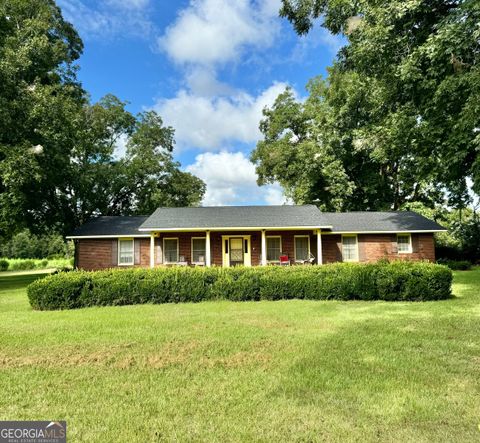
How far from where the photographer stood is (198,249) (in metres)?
22.8

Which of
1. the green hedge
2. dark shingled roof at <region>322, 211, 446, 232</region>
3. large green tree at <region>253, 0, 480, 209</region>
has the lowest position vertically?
the green hedge

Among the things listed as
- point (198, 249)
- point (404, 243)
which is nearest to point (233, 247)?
point (198, 249)

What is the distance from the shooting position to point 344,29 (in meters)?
14.0

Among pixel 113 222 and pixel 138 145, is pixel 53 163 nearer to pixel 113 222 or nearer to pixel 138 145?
pixel 113 222

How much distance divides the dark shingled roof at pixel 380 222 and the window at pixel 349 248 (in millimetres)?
697

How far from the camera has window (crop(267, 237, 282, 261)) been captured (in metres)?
22.7

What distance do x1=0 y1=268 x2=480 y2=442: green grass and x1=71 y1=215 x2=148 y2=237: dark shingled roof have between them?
547 inches

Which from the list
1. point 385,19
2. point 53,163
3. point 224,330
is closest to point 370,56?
point 385,19

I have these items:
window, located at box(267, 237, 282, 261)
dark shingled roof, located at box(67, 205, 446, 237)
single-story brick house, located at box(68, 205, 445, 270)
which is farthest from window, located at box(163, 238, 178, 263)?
window, located at box(267, 237, 282, 261)

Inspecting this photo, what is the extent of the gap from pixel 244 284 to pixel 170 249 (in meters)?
10.8

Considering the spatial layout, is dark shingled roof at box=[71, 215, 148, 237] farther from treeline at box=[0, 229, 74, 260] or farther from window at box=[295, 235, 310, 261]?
treeline at box=[0, 229, 74, 260]

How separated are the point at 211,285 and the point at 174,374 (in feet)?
25.3
